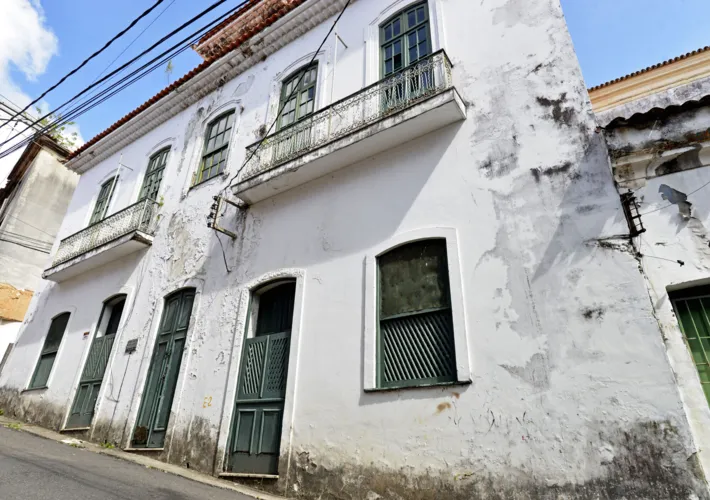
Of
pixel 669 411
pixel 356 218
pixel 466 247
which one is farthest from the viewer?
pixel 356 218

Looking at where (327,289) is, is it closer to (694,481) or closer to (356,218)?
(356,218)

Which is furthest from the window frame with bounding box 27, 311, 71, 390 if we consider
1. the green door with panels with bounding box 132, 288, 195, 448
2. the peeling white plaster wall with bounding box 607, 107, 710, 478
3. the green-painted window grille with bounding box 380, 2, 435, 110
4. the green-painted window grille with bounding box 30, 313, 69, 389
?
the peeling white plaster wall with bounding box 607, 107, 710, 478

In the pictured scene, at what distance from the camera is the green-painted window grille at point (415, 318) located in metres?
4.93

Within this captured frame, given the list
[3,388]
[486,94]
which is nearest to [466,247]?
[486,94]

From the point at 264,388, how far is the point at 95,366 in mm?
4971

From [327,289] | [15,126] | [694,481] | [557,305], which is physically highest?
[15,126]

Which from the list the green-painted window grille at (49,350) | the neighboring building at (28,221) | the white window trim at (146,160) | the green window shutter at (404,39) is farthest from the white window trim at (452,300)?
the neighboring building at (28,221)

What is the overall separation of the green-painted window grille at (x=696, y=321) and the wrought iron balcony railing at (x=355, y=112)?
3.74 meters

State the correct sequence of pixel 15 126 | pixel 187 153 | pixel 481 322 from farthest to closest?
pixel 187 153 → pixel 15 126 → pixel 481 322

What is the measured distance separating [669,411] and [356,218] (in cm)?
421

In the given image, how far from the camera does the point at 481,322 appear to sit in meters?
4.71

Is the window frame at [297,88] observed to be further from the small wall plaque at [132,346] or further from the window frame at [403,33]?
the small wall plaque at [132,346]

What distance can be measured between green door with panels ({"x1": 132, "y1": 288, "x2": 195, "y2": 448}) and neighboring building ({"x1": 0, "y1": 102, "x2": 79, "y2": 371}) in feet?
29.0

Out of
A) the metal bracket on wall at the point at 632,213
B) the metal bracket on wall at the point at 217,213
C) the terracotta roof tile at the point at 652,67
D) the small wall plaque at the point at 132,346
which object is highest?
the terracotta roof tile at the point at 652,67
